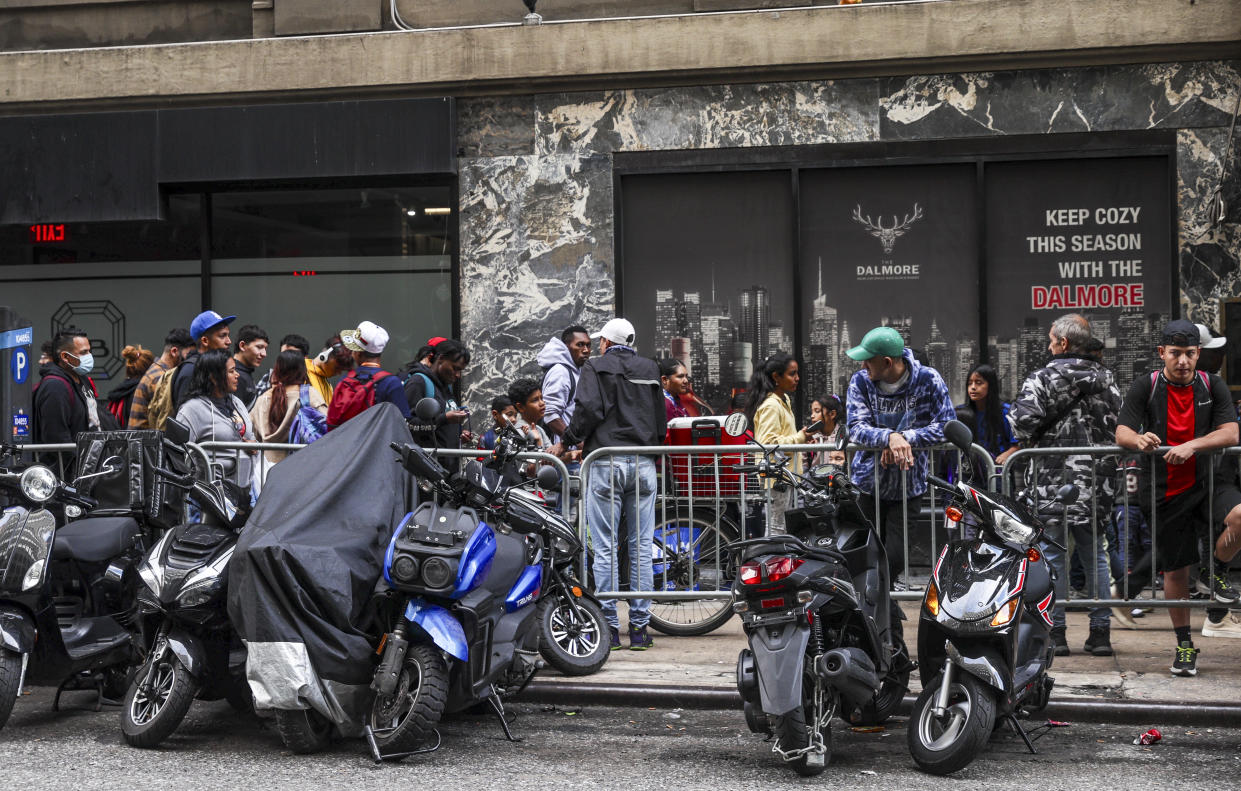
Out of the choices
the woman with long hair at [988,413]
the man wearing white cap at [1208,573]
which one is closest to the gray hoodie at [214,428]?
the woman with long hair at [988,413]

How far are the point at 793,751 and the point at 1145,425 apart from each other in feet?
11.3

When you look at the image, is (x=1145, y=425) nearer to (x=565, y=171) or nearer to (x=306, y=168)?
(x=565, y=171)

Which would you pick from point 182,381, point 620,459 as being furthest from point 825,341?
point 182,381

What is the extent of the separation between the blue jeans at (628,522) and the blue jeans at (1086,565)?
2.38 meters

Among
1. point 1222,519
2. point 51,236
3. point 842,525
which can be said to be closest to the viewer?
point 842,525

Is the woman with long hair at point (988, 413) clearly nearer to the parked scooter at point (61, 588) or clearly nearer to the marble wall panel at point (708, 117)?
the marble wall panel at point (708, 117)

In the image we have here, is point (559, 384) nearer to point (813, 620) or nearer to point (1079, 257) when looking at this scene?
point (813, 620)

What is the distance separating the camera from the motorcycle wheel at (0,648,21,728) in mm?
6289

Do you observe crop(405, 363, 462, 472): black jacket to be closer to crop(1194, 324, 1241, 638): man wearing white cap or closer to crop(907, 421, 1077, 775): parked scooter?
crop(907, 421, 1077, 775): parked scooter

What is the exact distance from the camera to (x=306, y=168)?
1243cm

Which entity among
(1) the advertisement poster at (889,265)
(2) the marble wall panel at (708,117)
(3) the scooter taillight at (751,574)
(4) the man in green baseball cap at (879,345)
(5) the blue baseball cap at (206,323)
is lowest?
(3) the scooter taillight at (751,574)

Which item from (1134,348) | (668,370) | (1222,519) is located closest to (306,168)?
(668,370)

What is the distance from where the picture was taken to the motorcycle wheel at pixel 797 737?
18.6 feet

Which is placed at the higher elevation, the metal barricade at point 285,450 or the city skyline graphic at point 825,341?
the city skyline graphic at point 825,341
